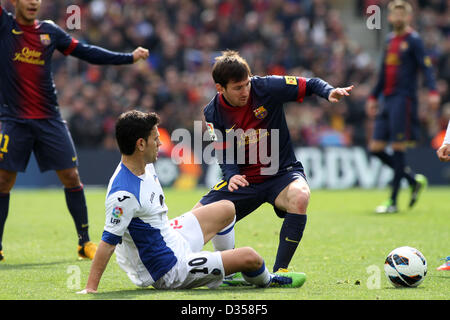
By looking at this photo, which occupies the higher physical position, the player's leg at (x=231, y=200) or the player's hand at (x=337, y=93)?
the player's hand at (x=337, y=93)

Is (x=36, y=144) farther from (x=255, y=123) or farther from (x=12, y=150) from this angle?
(x=255, y=123)

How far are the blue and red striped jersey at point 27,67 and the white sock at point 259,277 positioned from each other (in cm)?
291

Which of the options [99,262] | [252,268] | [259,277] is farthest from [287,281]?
[99,262]

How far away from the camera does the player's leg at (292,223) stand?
5816 mm

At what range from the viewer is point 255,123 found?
20.5 ft

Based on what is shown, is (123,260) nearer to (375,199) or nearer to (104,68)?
(375,199)

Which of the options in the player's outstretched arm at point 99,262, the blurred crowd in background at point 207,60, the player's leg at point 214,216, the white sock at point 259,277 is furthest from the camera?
the blurred crowd in background at point 207,60

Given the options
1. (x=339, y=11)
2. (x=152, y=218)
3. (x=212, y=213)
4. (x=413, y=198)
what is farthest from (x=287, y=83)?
(x=339, y=11)

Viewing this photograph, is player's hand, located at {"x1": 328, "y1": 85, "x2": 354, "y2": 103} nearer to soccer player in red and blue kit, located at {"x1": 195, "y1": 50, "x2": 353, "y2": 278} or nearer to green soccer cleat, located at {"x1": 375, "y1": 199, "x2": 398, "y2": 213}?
soccer player in red and blue kit, located at {"x1": 195, "y1": 50, "x2": 353, "y2": 278}

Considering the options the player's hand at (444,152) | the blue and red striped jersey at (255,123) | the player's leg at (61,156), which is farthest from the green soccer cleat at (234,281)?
the player's leg at (61,156)

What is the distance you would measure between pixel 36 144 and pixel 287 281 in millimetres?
3107

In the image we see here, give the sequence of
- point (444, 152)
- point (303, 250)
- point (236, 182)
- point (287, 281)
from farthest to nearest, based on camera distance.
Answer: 1. point (303, 250)
2. point (444, 152)
3. point (236, 182)
4. point (287, 281)

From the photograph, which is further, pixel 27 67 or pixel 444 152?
pixel 27 67

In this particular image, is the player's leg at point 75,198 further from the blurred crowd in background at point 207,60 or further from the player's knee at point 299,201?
the blurred crowd in background at point 207,60
